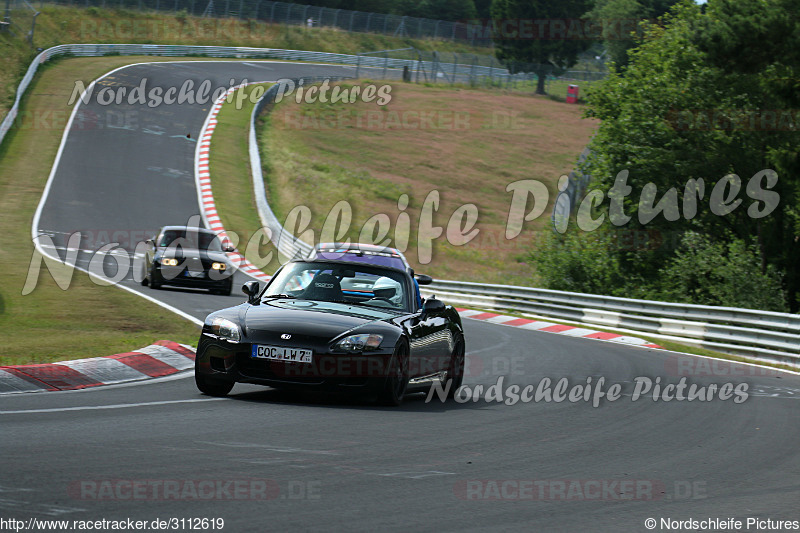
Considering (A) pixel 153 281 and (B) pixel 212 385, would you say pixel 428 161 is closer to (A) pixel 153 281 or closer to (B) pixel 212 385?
(A) pixel 153 281

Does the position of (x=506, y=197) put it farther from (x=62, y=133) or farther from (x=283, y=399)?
(x=283, y=399)

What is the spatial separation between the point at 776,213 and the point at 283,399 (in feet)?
77.2

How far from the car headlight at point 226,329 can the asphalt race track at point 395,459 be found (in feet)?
1.89

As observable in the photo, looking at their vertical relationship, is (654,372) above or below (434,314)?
below

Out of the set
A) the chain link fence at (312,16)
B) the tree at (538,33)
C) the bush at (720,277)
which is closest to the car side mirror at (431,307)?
the bush at (720,277)

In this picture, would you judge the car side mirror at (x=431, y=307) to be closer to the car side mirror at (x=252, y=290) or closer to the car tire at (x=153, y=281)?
the car side mirror at (x=252, y=290)

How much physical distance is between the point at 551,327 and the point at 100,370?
1584 cm

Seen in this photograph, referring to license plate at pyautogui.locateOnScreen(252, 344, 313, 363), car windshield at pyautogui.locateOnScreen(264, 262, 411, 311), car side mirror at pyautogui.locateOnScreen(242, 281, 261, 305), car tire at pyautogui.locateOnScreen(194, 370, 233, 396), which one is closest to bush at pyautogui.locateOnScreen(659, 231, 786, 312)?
car windshield at pyautogui.locateOnScreen(264, 262, 411, 311)

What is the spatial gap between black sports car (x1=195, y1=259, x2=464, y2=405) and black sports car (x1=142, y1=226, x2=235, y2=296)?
1248 cm

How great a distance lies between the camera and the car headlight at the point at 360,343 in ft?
29.6

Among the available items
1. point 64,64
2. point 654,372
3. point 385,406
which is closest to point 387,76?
point 64,64

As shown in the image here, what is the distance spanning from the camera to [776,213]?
2975cm

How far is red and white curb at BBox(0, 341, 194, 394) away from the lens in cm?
931

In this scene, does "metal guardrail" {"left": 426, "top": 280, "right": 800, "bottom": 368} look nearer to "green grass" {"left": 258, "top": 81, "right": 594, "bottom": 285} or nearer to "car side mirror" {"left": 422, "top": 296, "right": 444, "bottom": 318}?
"green grass" {"left": 258, "top": 81, "right": 594, "bottom": 285}
